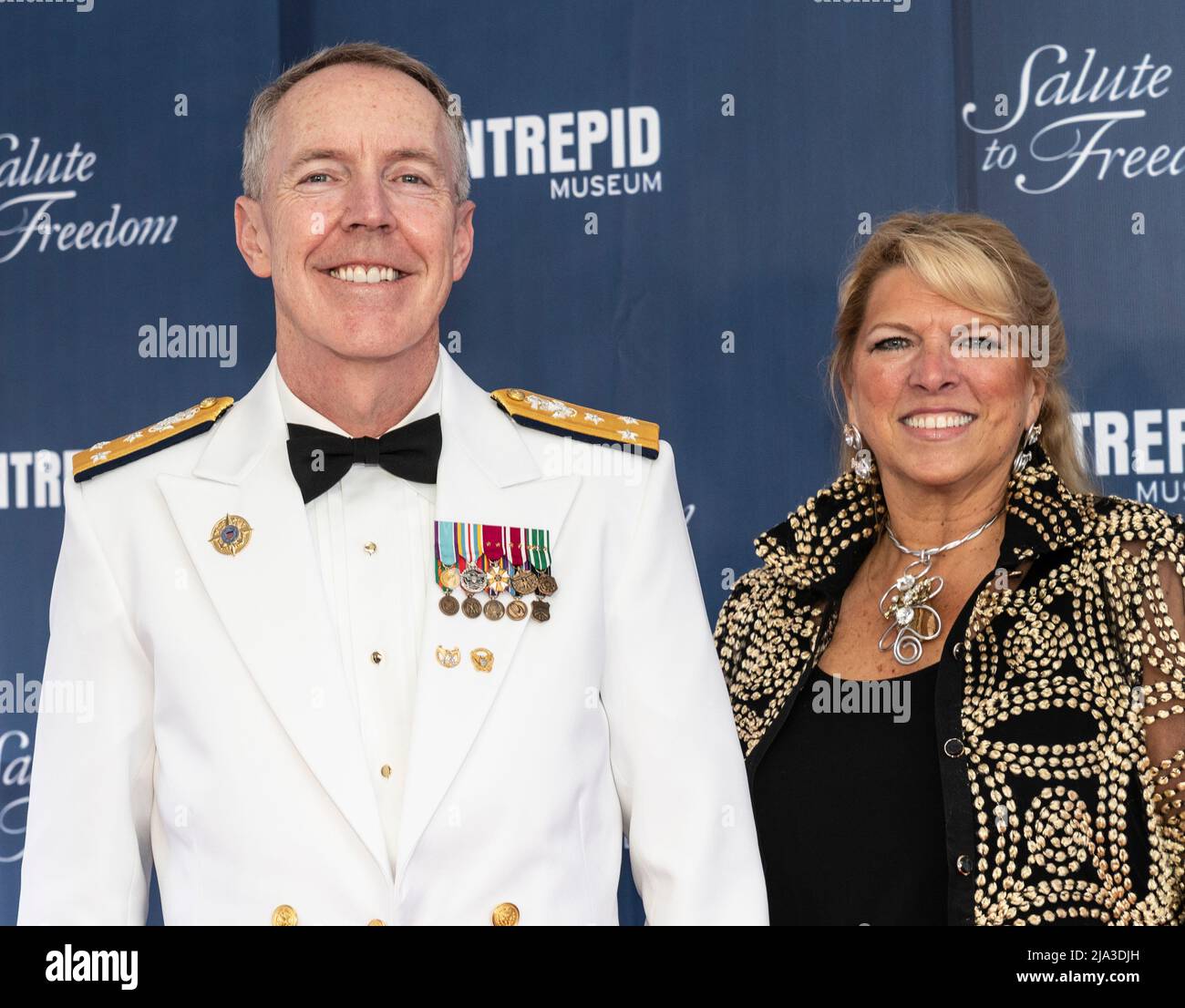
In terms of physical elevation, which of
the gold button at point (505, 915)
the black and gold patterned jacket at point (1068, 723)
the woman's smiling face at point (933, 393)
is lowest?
the gold button at point (505, 915)

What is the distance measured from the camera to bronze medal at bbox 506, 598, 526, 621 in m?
1.89

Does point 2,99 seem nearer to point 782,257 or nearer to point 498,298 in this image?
point 498,298

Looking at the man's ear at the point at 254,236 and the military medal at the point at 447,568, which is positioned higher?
the man's ear at the point at 254,236

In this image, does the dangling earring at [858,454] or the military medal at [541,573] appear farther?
the dangling earring at [858,454]

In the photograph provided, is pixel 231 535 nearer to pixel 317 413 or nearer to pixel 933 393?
pixel 317 413

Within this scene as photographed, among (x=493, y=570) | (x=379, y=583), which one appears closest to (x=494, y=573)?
(x=493, y=570)

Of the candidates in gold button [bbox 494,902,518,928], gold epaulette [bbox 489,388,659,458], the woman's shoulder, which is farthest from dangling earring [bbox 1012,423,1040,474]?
gold button [bbox 494,902,518,928]

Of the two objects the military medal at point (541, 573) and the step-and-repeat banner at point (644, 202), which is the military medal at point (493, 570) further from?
the step-and-repeat banner at point (644, 202)

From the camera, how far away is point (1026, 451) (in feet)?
8.77

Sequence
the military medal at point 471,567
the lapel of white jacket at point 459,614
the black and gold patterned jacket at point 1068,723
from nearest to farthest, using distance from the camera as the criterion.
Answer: the lapel of white jacket at point 459,614, the military medal at point 471,567, the black and gold patterned jacket at point 1068,723

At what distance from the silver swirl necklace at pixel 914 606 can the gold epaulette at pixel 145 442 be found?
121 centimetres

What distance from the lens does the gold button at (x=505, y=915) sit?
178 cm

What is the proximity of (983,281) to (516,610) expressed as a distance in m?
1.18

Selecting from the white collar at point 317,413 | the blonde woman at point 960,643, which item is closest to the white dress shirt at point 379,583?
the white collar at point 317,413
